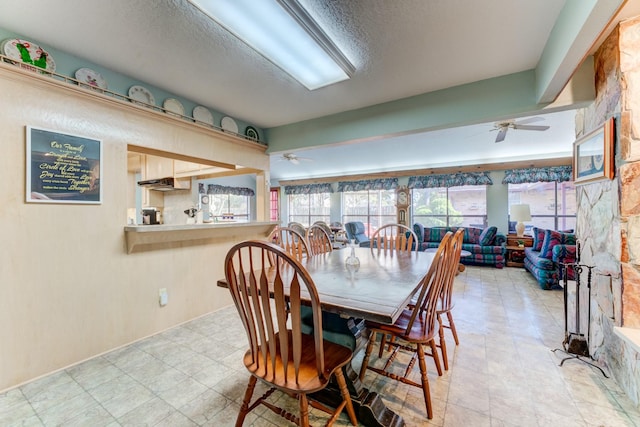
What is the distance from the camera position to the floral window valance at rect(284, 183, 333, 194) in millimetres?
8617

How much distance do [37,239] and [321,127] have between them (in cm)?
279

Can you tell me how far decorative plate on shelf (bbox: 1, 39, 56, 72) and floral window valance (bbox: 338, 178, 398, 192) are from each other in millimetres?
6832

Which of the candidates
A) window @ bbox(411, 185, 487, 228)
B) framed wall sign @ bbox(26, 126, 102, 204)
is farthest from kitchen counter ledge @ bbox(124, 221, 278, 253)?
window @ bbox(411, 185, 487, 228)

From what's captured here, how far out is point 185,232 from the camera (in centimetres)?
276

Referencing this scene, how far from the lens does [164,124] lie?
2.56 m

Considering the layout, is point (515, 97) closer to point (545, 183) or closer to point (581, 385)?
point (581, 385)

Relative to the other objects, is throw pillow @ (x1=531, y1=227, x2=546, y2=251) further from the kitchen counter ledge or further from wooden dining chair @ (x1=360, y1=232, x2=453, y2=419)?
the kitchen counter ledge

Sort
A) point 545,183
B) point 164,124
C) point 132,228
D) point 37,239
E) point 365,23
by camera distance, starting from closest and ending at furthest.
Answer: point 365,23, point 37,239, point 132,228, point 164,124, point 545,183

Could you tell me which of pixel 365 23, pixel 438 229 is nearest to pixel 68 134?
pixel 365 23

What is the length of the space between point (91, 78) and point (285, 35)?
162cm

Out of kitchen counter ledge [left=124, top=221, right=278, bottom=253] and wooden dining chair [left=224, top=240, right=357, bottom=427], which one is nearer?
wooden dining chair [left=224, top=240, right=357, bottom=427]

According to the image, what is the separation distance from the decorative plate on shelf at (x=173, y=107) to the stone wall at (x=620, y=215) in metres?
3.45

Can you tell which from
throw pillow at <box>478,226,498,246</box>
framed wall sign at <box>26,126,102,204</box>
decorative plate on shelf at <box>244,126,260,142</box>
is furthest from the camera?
throw pillow at <box>478,226,498,246</box>

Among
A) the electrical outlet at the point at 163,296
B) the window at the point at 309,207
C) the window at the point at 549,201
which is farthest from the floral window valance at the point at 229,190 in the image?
the window at the point at 549,201
